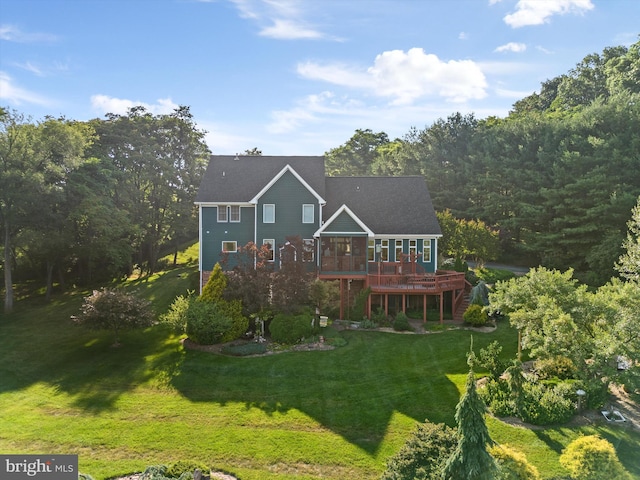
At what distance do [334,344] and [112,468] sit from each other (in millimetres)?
11278

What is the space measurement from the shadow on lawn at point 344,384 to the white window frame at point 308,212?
10058 millimetres

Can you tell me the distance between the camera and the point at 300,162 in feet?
105

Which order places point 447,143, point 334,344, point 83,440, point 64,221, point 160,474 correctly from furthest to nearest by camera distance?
point 447,143 → point 64,221 → point 334,344 → point 83,440 → point 160,474

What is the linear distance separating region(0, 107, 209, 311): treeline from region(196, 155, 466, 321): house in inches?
362

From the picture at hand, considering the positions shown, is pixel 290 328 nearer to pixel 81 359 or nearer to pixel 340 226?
pixel 340 226

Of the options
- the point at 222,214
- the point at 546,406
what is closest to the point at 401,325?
the point at 546,406

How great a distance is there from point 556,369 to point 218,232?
2112 cm

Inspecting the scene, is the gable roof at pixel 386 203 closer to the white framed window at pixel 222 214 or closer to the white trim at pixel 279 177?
the white trim at pixel 279 177

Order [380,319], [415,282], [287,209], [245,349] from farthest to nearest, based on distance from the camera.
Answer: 1. [287,209]
2. [415,282]
3. [380,319]
4. [245,349]

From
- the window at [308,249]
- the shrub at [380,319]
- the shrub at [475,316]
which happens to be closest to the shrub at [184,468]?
the window at [308,249]

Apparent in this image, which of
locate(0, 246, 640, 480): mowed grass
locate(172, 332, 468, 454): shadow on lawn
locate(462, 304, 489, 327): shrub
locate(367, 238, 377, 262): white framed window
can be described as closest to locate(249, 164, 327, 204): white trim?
locate(367, 238, 377, 262): white framed window

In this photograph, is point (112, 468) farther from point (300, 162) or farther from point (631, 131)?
point (631, 131)

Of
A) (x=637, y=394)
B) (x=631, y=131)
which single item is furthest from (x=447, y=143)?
(x=637, y=394)

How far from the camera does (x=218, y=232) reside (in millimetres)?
28922
